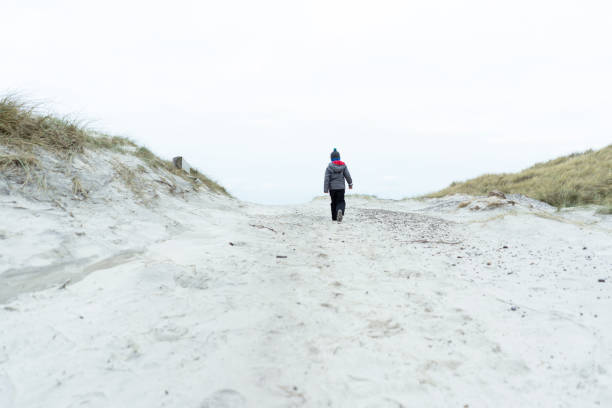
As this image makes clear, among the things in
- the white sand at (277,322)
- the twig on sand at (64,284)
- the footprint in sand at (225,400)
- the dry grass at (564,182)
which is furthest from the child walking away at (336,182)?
the footprint in sand at (225,400)

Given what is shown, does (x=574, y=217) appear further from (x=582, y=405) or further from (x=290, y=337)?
(x=290, y=337)

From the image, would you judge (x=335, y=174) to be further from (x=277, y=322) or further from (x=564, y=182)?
(x=564, y=182)

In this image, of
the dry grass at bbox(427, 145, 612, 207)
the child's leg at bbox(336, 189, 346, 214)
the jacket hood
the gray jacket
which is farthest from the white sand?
the dry grass at bbox(427, 145, 612, 207)

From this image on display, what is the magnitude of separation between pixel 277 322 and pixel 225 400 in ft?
2.92

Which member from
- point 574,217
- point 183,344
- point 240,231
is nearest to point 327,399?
point 183,344

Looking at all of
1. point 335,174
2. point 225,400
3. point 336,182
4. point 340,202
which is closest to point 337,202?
point 340,202

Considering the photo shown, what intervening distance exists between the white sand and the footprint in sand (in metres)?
0.01

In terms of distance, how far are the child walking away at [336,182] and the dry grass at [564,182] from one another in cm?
744

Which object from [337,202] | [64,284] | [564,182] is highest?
[564,182]

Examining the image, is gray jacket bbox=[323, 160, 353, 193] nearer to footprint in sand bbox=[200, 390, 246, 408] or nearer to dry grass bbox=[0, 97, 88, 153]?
dry grass bbox=[0, 97, 88, 153]

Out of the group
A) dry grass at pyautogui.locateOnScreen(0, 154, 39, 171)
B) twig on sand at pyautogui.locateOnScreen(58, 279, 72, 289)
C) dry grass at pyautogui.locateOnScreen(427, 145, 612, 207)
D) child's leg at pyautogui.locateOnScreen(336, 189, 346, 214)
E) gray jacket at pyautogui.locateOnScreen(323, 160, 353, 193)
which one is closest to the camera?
twig on sand at pyautogui.locateOnScreen(58, 279, 72, 289)

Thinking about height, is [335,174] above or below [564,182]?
below

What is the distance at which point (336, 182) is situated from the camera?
9.45 meters

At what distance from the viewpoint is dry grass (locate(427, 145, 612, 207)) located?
36.3ft
